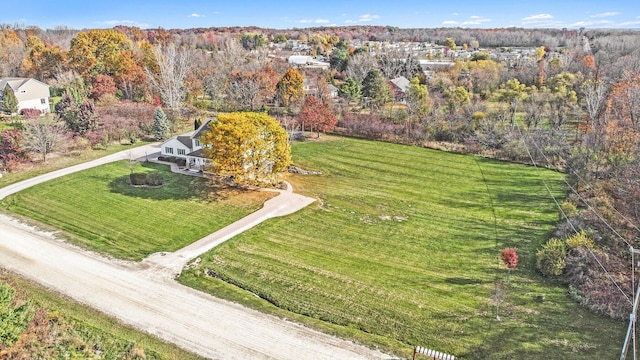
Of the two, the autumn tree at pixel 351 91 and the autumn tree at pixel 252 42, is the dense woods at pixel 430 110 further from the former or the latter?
the autumn tree at pixel 252 42

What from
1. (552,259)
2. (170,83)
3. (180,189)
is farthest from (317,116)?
(552,259)

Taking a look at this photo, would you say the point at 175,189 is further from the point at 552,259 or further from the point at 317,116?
the point at 552,259

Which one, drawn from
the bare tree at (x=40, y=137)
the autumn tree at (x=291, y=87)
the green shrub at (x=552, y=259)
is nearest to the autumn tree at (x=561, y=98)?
the green shrub at (x=552, y=259)

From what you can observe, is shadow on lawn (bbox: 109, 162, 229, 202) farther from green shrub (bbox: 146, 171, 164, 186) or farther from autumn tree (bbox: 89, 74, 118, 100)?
autumn tree (bbox: 89, 74, 118, 100)

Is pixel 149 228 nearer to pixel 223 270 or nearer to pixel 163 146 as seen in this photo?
pixel 223 270

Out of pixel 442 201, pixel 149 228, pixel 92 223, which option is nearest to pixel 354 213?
pixel 442 201
